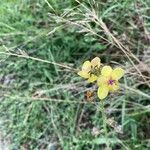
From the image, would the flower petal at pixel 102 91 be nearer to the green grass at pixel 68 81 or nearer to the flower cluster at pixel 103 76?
the flower cluster at pixel 103 76

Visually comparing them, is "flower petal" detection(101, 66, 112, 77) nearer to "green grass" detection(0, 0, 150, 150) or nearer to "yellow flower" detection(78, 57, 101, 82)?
"yellow flower" detection(78, 57, 101, 82)

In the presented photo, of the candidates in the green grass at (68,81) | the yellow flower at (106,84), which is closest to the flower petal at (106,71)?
the yellow flower at (106,84)

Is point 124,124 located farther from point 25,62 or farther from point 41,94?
point 25,62

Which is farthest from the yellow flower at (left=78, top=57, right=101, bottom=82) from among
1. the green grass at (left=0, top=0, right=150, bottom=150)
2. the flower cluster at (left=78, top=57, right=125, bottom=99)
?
the green grass at (left=0, top=0, right=150, bottom=150)

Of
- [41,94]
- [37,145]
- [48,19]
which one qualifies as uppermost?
[48,19]

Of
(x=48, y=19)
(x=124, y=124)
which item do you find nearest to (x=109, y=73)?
(x=124, y=124)

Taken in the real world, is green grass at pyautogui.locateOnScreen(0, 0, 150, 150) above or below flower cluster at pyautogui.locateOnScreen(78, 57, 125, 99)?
below

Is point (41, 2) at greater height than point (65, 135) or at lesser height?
greater
